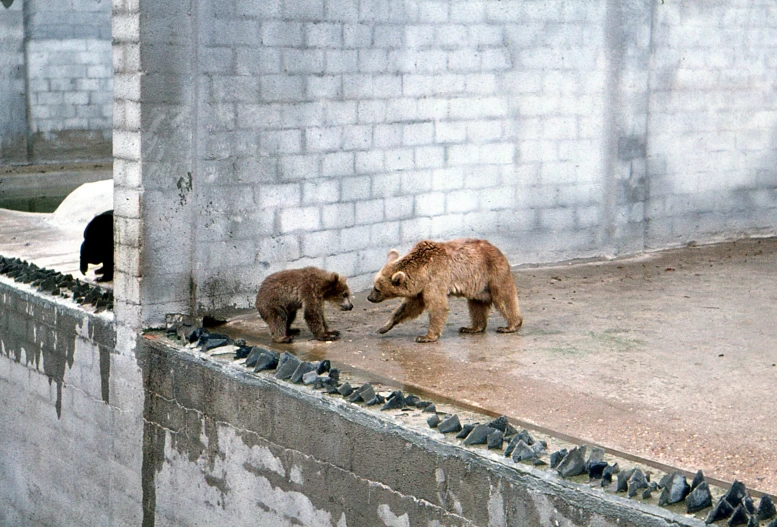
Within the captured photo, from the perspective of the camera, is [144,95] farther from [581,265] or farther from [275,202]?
[581,265]

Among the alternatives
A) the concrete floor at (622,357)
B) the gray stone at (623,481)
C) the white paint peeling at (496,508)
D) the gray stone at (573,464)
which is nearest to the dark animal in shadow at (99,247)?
the concrete floor at (622,357)

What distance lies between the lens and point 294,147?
26.7ft

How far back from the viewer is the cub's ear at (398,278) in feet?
24.2

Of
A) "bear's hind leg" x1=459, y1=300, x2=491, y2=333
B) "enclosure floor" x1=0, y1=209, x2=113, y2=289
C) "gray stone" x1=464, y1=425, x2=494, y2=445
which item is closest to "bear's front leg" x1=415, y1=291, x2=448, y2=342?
"bear's hind leg" x1=459, y1=300, x2=491, y2=333

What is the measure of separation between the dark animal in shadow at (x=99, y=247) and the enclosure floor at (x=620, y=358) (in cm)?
185

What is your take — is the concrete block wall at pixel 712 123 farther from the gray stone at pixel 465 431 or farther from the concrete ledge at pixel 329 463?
the gray stone at pixel 465 431

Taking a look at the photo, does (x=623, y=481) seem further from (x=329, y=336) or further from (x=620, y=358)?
(x=329, y=336)

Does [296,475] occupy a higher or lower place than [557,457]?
lower

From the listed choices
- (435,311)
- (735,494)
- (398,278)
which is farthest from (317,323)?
(735,494)

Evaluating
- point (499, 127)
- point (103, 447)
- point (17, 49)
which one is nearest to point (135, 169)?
point (103, 447)

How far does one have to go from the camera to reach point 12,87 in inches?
698

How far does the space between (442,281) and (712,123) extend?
16.7 ft

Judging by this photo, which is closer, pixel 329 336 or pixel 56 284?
pixel 329 336

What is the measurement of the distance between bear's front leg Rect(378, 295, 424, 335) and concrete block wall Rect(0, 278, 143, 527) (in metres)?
1.78
